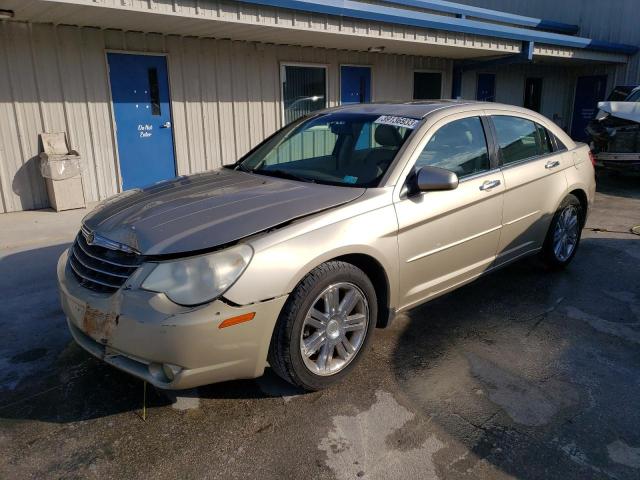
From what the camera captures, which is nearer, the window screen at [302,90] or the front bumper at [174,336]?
the front bumper at [174,336]

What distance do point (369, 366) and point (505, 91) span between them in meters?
14.3

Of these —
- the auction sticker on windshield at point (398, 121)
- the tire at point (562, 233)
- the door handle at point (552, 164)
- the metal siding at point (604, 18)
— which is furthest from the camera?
the metal siding at point (604, 18)

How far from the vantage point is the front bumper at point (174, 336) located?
2408mm

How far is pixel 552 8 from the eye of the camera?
59.8 feet

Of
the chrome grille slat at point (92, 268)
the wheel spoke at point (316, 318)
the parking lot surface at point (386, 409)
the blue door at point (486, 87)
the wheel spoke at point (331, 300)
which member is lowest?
the parking lot surface at point (386, 409)

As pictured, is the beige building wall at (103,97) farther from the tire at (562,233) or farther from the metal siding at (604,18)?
the metal siding at (604,18)

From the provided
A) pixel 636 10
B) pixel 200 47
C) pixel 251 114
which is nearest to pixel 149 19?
pixel 200 47

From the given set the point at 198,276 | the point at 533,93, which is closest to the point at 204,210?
the point at 198,276

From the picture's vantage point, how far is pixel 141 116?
327 inches

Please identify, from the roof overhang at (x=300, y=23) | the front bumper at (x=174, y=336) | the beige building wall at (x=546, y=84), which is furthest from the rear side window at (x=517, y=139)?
the beige building wall at (x=546, y=84)

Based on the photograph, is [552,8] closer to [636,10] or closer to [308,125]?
[636,10]

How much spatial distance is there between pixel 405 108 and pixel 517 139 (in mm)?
1101

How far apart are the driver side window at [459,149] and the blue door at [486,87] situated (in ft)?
38.5

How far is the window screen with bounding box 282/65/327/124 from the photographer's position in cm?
1012
